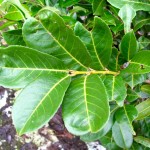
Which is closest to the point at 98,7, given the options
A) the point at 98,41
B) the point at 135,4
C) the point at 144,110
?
the point at 135,4

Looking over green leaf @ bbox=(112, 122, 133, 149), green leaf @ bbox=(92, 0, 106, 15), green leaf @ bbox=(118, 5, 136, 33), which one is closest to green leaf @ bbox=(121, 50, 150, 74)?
green leaf @ bbox=(118, 5, 136, 33)

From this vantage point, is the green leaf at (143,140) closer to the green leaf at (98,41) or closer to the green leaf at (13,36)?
the green leaf at (98,41)

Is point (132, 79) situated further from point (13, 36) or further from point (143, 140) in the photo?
point (143, 140)

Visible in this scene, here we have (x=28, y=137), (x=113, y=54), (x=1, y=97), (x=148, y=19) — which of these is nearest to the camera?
(x=113, y=54)

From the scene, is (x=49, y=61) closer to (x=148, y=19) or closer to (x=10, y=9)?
(x=10, y=9)

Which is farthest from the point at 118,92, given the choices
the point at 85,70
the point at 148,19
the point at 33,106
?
the point at 148,19

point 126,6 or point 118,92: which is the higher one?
point 126,6
